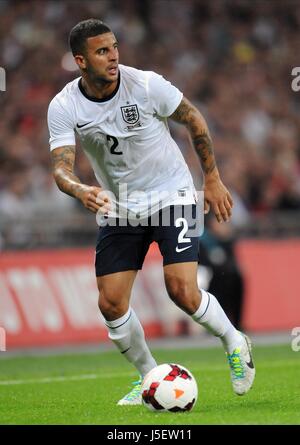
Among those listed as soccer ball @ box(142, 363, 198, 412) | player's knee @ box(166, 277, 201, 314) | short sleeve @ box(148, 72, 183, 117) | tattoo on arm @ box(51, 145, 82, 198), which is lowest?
soccer ball @ box(142, 363, 198, 412)

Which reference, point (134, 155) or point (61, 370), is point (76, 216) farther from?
point (134, 155)

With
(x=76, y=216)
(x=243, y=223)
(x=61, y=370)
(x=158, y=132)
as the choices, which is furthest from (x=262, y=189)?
(x=158, y=132)

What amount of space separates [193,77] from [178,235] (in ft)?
40.5

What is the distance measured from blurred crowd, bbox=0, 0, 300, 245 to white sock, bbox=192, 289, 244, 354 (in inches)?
310

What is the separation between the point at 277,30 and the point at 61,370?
12056 mm

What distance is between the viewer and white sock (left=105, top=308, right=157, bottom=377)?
853cm

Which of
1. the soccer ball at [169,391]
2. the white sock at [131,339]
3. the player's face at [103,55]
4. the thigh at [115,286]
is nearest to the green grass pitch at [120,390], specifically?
the soccer ball at [169,391]

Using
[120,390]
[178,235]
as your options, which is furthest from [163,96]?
[120,390]

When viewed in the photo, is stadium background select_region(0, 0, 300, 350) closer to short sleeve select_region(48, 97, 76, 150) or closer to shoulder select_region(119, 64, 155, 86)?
short sleeve select_region(48, 97, 76, 150)

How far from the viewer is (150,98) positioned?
329 inches

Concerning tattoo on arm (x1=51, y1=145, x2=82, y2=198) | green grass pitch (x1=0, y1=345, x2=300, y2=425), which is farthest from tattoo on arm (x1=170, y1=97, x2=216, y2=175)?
green grass pitch (x1=0, y1=345, x2=300, y2=425)

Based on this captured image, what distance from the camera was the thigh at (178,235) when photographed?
27.1 feet

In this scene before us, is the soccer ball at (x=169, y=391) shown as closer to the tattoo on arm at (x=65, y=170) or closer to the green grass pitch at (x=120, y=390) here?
the green grass pitch at (x=120, y=390)

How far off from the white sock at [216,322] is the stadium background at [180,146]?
23.9ft
